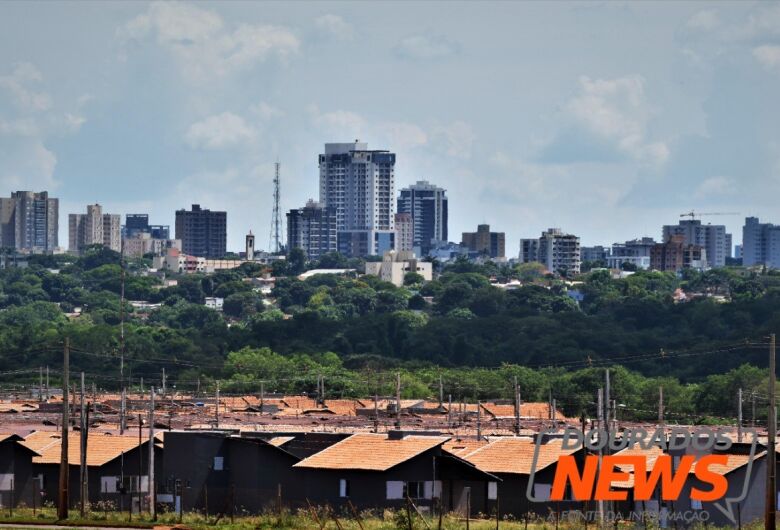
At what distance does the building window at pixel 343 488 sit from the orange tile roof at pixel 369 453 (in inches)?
16.3

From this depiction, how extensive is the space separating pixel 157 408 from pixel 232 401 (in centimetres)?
1456

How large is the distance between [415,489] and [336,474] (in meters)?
2.48

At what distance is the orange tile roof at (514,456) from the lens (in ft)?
186

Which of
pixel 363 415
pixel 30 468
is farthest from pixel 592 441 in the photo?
pixel 363 415

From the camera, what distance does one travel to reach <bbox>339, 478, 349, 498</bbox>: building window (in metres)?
56.3

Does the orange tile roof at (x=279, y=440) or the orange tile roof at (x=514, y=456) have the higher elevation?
the orange tile roof at (x=279, y=440)

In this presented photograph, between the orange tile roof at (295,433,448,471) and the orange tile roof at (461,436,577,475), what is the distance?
4.53 ft

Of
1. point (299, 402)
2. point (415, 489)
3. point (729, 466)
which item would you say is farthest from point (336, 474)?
point (299, 402)

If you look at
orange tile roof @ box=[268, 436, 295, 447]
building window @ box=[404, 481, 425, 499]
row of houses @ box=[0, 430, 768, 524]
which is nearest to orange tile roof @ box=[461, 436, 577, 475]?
row of houses @ box=[0, 430, 768, 524]

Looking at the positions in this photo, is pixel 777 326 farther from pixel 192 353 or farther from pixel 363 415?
pixel 363 415

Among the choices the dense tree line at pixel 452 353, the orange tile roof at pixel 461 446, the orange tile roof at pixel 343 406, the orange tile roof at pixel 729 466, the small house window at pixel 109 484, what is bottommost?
the small house window at pixel 109 484

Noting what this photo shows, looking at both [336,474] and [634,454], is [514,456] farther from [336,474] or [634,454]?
[336,474]

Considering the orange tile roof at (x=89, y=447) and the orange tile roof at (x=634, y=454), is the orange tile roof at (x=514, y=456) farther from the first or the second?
the orange tile roof at (x=89, y=447)

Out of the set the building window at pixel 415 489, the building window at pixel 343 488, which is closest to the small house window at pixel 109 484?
the building window at pixel 343 488
